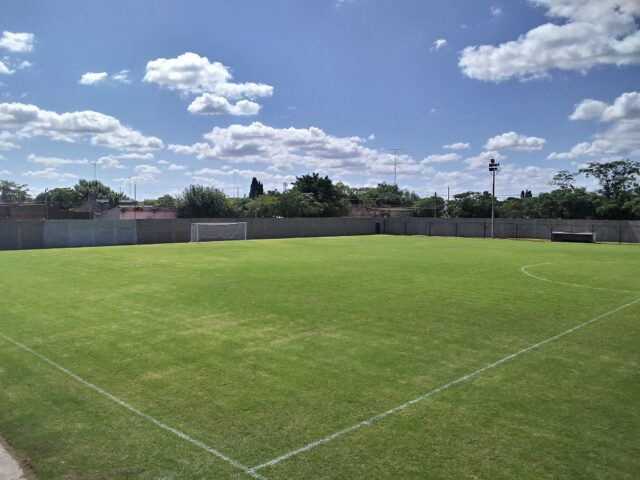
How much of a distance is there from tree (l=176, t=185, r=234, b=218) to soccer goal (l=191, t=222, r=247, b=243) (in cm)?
1875

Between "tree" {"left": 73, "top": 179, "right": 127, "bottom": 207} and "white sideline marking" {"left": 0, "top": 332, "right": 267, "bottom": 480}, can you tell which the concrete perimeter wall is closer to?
"white sideline marking" {"left": 0, "top": 332, "right": 267, "bottom": 480}

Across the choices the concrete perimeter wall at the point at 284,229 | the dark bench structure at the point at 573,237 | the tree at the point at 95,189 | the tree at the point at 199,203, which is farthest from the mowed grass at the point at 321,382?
the tree at the point at 95,189

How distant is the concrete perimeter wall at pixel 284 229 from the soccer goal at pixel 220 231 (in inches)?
38.3

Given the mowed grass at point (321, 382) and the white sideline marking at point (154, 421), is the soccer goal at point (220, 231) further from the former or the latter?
the white sideline marking at point (154, 421)

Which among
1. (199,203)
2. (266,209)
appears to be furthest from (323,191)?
(199,203)

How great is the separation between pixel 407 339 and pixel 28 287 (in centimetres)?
1279

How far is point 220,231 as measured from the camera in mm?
45656

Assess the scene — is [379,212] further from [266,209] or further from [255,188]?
[255,188]

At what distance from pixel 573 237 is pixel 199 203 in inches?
1747

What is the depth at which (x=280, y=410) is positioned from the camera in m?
5.86

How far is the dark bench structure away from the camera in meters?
43.0

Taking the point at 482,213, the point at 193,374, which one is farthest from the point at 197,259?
the point at 482,213

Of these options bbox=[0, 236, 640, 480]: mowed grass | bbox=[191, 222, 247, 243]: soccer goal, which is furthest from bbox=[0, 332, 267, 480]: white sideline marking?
bbox=[191, 222, 247, 243]: soccer goal

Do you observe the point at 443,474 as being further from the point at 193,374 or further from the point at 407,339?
the point at 407,339
